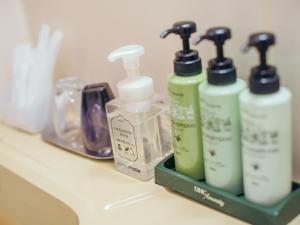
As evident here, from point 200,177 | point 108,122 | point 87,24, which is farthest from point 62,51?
point 200,177

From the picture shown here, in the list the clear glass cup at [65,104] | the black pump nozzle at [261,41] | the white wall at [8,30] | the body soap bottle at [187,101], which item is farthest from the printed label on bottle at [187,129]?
the white wall at [8,30]

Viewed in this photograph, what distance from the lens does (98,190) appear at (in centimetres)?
71

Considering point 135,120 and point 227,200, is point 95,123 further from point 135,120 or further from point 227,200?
point 227,200

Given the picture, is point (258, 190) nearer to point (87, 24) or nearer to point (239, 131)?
point (239, 131)

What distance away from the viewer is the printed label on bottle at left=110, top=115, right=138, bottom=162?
0.70 metres

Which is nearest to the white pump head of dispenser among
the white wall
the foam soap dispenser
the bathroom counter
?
the foam soap dispenser

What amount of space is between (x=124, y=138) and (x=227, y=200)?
0.17 metres

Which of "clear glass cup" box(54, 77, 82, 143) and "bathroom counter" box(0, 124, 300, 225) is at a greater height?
"clear glass cup" box(54, 77, 82, 143)

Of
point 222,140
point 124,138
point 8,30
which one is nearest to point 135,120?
point 124,138

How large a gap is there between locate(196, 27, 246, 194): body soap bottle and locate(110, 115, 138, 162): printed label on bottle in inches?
5.0

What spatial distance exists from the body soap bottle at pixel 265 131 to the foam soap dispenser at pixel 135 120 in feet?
0.55

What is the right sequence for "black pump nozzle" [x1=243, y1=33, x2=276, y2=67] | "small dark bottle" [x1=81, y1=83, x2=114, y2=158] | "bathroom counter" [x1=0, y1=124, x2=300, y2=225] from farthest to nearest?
"small dark bottle" [x1=81, y1=83, x2=114, y2=158] < "bathroom counter" [x1=0, y1=124, x2=300, y2=225] < "black pump nozzle" [x1=243, y1=33, x2=276, y2=67]

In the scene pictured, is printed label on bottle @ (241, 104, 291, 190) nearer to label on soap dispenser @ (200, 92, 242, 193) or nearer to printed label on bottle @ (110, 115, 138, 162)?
label on soap dispenser @ (200, 92, 242, 193)

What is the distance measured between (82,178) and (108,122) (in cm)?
9
